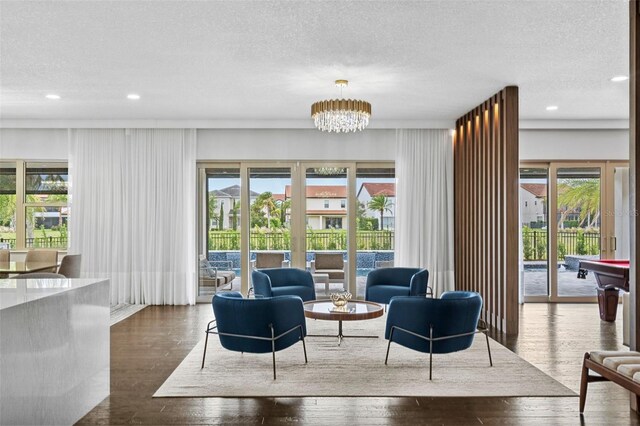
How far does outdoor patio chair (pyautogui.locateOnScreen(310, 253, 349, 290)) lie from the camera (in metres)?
8.58

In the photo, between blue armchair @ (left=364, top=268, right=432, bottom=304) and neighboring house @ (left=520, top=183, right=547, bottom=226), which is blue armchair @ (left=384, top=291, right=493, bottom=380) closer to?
blue armchair @ (left=364, top=268, right=432, bottom=304)

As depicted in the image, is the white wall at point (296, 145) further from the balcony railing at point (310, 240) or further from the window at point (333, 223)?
the balcony railing at point (310, 240)

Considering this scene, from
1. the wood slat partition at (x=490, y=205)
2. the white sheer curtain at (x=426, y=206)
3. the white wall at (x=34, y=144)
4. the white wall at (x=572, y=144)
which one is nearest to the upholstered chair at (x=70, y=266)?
the white wall at (x=34, y=144)

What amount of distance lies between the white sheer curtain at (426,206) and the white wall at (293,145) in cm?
39

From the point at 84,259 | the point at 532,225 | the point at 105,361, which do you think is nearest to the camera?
the point at 105,361

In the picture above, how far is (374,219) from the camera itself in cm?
870

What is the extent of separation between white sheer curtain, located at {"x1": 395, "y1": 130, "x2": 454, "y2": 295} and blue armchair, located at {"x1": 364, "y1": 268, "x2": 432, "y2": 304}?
1396 millimetres

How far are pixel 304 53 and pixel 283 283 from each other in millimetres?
3231

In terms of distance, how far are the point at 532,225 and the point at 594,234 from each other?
1.03 m

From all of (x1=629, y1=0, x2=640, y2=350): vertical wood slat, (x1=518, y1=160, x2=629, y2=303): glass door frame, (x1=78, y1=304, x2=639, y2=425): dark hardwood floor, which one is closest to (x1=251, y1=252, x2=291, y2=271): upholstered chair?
(x1=78, y1=304, x2=639, y2=425): dark hardwood floor

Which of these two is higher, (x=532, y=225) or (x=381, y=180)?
(x=381, y=180)

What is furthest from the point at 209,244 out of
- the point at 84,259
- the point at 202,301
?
the point at 84,259

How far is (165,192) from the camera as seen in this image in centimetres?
837

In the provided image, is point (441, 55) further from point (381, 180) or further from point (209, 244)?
point (209, 244)
